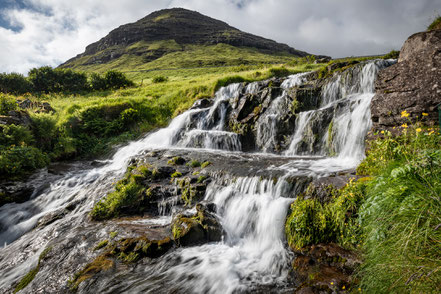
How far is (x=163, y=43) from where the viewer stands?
11994 centimetres

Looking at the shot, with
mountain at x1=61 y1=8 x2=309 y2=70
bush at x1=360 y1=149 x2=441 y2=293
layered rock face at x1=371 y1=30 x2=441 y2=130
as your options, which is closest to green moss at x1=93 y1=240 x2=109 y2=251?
bush at x1=360 y1=149 x2=441 y2=293

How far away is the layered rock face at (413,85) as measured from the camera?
632 centimetres

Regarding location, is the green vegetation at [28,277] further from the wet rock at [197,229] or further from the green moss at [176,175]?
the green moss at [176,175]

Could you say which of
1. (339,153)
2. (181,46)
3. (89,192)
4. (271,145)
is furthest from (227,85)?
(181,46)

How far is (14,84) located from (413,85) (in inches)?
1591

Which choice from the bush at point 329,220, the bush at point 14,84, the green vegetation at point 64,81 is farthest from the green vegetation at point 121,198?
the bush at point 14,84

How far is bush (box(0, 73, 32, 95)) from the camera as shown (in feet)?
93.0

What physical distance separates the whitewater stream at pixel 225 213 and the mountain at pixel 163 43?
91120 mm

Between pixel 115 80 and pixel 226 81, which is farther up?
pixel 115 80

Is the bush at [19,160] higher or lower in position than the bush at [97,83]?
lower

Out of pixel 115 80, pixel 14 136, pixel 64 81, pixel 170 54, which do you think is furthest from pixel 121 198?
pixel 170 54

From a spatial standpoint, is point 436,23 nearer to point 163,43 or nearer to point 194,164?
point 194,164

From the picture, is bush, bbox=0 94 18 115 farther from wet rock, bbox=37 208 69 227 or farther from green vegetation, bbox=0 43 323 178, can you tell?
wet rock, bbox=37 208 69 227

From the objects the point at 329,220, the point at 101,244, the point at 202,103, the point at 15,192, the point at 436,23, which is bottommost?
the point at 101,244
